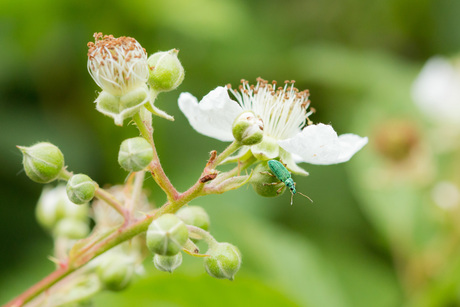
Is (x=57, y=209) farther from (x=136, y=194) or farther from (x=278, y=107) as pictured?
(x=278, y=107)

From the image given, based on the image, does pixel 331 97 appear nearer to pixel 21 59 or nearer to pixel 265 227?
pixel 265 227

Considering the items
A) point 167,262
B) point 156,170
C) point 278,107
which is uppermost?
point 278,107

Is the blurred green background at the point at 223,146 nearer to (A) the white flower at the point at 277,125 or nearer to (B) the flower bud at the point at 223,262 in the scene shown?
(A) the white flower at the point at 277,125

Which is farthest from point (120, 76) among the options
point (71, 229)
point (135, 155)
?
point (71, 229)

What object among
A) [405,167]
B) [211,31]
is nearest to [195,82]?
[211,31]

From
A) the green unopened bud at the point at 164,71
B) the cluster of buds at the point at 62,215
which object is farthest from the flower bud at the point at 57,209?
the green unopened bud at the point at 164,71

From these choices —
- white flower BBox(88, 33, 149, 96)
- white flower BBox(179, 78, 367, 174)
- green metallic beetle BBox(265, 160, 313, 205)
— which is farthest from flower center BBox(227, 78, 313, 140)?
white flower BBox(88, 33, 149, 96)

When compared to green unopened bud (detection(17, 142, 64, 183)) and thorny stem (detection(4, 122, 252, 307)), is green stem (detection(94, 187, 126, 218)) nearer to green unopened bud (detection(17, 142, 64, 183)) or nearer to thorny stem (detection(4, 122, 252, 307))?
thorny stem (detection(4, 122, 252, 307))
